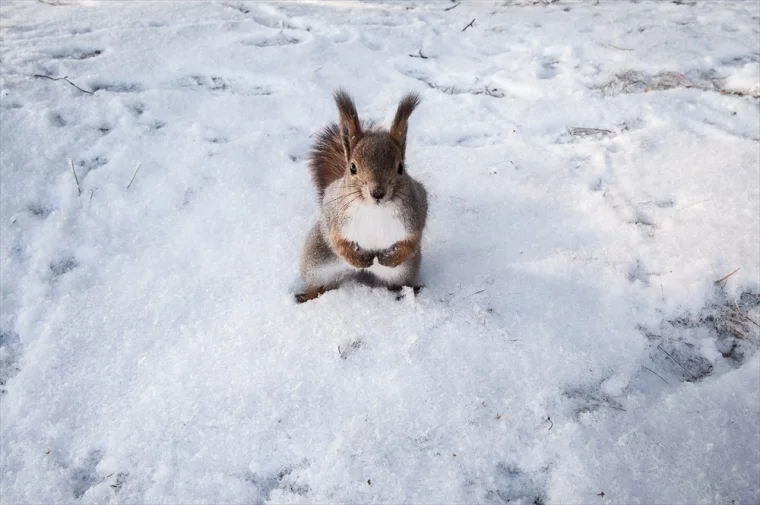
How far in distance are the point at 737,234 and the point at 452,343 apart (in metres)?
→ 1.38

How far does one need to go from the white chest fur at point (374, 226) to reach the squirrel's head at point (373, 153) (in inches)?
2.3

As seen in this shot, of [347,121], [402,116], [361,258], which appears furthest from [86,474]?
[402,116]

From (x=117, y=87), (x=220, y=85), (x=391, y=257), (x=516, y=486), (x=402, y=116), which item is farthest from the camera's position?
(x=220, y=85)

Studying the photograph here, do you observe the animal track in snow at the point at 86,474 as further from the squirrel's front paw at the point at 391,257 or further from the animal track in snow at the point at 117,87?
the animal track in snow at the point at 117,87

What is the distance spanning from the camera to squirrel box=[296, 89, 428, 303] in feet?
5.92

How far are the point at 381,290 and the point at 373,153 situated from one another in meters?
0.67

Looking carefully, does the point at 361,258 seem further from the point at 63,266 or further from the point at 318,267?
the point at 63,266

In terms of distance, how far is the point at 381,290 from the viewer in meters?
2.22

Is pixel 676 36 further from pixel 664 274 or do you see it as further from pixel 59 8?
pixel 59 8

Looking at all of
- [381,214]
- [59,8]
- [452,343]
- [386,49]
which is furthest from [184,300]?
[59,8]

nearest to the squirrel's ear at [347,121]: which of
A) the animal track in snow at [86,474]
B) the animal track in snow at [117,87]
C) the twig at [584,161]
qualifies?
the animal track in snow at [86,474]

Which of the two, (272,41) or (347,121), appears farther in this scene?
(272,41)

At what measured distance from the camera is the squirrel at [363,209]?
5.92 ft

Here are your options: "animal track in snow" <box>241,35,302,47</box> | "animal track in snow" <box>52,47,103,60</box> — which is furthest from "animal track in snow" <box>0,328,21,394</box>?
"animal track in snow" <box>241,35,302,47</box>
